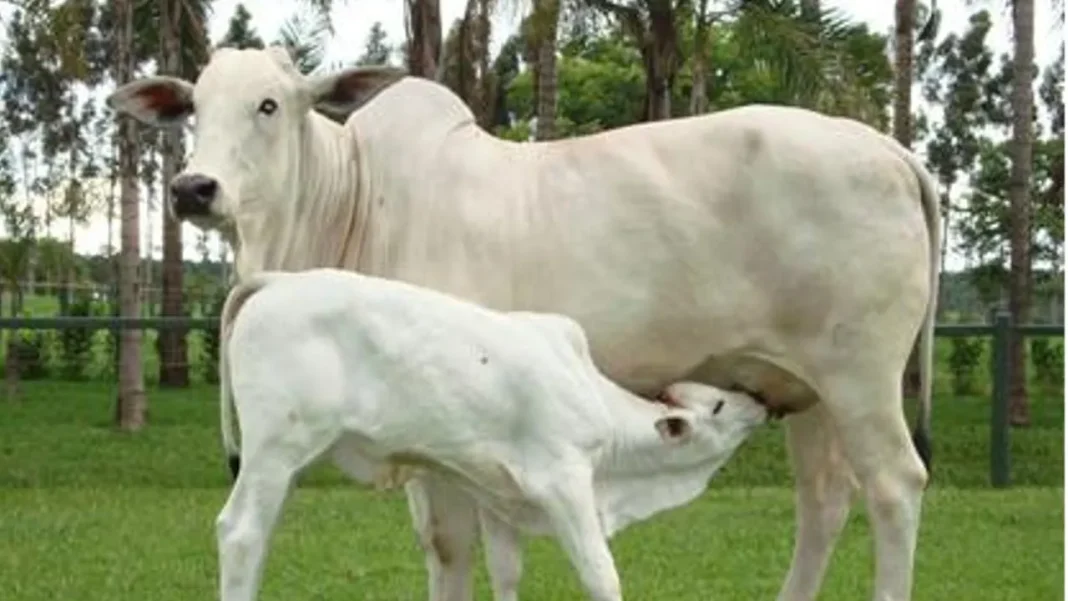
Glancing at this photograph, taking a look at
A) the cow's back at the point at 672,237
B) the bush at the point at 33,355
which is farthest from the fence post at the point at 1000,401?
the bush at the point at 33,355

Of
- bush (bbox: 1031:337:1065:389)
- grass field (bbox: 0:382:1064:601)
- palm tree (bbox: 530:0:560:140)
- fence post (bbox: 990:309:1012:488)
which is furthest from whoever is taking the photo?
bush (bbox: 1031:337:1065:389)

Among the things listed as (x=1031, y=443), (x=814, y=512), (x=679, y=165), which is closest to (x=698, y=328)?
(x=679, y=165)

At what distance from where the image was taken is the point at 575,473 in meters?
2.96

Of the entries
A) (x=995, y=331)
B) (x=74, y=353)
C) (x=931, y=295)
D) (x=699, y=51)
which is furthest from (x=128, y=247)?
(x=931, y=295)

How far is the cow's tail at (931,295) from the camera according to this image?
154 inches

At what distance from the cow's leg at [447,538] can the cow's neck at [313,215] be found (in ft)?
1.65

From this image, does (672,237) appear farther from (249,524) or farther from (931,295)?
(249,524)

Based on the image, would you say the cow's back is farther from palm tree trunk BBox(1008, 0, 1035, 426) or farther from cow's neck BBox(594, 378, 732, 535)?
palm tree trunk BBox(1008, 0, 1035, 426)

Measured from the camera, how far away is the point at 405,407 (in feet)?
9.68

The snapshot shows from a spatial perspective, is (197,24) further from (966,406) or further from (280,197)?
(280,197)

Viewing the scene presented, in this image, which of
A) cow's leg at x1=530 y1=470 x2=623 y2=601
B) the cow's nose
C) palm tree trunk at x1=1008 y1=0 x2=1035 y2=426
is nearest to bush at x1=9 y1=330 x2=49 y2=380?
palm tree trunk at x1=1008 y1=0 x2=1035 y2=426

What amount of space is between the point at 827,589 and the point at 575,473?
400 centimetres

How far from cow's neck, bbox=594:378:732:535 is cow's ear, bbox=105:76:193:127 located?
1.08 m

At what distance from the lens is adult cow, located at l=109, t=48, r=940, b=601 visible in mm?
3666
